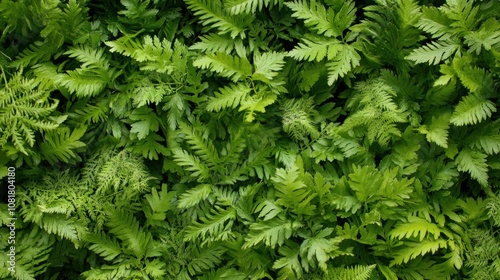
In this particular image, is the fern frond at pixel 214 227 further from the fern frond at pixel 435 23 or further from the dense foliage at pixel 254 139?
the fern frond at pixel 435 23

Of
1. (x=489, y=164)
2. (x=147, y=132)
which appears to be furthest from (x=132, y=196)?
(x=489, y=164)

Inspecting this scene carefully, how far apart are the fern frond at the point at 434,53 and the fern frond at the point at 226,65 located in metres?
0.86

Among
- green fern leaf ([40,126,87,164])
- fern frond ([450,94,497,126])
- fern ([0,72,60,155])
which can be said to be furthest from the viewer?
green fern leaf ([40,126,87,164])

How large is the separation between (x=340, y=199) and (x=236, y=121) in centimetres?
71

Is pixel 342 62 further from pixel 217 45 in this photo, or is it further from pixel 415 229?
pixel 415 229

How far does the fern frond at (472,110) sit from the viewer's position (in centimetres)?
244

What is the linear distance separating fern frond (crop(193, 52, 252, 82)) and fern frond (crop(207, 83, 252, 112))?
6cm

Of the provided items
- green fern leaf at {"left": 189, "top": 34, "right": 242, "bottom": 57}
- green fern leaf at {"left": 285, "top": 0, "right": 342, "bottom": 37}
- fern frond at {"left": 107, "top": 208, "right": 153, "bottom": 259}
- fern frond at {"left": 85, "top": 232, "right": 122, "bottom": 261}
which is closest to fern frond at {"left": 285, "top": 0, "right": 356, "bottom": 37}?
green fern leaf at {"left": 285, "top": 0, "right": 342, "bottom": 37}

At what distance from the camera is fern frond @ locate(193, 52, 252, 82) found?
260 cm

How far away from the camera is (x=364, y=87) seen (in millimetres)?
2684

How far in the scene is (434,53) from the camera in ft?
8.30

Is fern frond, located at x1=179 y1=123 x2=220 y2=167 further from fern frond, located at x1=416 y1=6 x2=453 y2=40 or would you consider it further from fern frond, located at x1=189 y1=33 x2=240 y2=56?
fern frond, located at x1=416 y1=6 x2=453 y2=40

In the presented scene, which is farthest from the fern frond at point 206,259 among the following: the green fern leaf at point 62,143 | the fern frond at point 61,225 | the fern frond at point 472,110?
Answer: the fern frond at point 472,110

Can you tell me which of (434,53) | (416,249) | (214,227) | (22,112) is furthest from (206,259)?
(434,53)
